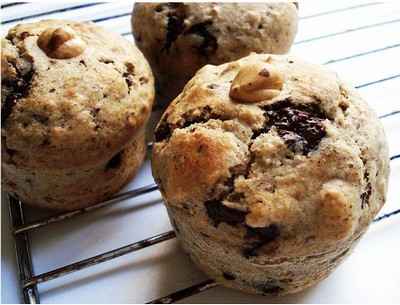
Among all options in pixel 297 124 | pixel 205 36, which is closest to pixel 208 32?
pixel 205 36

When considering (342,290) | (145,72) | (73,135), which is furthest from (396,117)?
(73,135)

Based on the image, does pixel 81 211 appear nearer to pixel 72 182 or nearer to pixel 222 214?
pixel 72 182

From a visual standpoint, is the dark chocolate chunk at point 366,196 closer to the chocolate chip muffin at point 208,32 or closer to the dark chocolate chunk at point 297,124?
the dark chocolate chunk at point 297,124

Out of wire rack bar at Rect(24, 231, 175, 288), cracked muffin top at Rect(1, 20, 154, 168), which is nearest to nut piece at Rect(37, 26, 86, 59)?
cracked muffin top at Rect(1, 20, 154, 168)

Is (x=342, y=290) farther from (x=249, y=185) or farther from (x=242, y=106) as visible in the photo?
(x=242, y=106)

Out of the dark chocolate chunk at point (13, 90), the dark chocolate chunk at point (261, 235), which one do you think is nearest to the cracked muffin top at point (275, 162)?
the dark chocolate chunk at point (261, 235)

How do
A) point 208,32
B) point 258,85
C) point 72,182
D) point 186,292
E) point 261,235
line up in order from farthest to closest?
1. point 208,32
2. point 72,182
3. point 186,292
4. point 258,85
5. point 261,235
